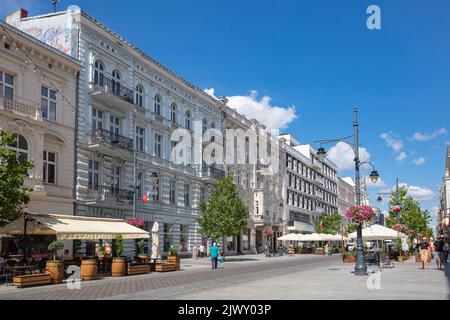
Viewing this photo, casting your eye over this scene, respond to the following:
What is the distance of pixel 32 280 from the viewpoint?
60.0ft

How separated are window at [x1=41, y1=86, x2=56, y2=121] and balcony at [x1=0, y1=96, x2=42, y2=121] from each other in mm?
1176

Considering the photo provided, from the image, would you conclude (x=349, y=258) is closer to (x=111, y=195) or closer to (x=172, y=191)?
(x=172, y=191)

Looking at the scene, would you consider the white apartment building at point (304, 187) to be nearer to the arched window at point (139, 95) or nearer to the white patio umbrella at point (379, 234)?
the white patio umbrella at point (379, 234)

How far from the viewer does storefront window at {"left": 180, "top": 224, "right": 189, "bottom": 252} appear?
42.2m

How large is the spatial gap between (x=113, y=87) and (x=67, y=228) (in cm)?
1422

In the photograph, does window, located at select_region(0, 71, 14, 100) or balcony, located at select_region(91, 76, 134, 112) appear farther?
balcony, located at select_region(91, 76, 134, 112)

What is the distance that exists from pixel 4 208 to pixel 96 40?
644 inches

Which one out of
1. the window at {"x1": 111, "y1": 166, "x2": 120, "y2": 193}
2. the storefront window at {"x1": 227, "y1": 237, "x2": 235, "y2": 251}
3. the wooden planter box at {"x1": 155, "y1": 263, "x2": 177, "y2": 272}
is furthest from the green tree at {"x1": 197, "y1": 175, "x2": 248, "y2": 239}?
the storefront window at {"x1": 227, "y1": 237, "x2": 235, "y2": 251}

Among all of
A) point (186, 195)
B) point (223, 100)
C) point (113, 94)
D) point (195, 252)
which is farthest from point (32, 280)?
point (223, 100)

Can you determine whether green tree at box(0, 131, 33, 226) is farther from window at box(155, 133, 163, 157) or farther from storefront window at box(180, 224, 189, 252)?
storefront window at box(180, 224, 189, 252)

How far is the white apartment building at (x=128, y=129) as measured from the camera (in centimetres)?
3064

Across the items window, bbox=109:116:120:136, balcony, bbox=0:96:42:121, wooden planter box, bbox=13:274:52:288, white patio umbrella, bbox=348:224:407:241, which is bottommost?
wooden planter box, bbox=13:274:52:288

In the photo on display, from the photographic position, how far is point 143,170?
3672 centimetres

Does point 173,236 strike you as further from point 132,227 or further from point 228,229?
point 132,227
